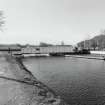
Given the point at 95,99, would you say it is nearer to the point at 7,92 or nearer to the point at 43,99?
the point at 43,99

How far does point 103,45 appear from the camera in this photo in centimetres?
9588

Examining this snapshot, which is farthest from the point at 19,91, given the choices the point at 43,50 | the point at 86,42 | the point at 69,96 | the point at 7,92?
the point at 86,42

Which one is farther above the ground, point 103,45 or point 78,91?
point 103,45

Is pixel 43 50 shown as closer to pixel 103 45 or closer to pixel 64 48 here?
pixel 64 48

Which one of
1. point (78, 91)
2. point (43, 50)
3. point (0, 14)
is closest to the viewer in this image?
point (78, 91)

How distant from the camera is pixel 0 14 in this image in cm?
4716

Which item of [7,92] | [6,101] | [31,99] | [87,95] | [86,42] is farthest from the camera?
[86,42]

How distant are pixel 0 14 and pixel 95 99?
156 ft

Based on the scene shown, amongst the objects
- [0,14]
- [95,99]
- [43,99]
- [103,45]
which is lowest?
[95,99]

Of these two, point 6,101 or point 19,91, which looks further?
point 19,91

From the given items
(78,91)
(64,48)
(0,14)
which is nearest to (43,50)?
(64,48)

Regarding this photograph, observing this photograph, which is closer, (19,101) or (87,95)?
(19,101)

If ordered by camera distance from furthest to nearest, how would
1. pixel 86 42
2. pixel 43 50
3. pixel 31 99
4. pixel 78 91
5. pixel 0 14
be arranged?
1. pixel 86 42
2. pixel 43 50
3. pixel 0 14
4. pixel 78 91
5. pixel 31 99

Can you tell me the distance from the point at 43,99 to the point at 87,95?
5.05 m
